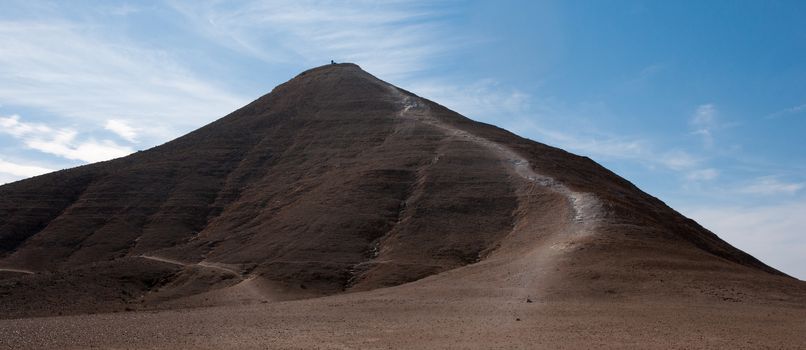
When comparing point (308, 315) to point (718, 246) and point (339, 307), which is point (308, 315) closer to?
point (339, 307)

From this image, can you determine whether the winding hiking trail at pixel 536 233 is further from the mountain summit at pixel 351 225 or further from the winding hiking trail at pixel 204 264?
the winding hiking trail at pixel 204 264

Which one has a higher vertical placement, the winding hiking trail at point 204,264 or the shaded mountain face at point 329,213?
the shaded mountain face at point 329,213

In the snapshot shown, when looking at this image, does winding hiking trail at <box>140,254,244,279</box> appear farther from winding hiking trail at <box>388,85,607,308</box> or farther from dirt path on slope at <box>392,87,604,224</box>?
dirt path on slope at <box>392,87,604,224</box>

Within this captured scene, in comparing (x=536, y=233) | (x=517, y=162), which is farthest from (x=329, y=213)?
(x=517, y=162)

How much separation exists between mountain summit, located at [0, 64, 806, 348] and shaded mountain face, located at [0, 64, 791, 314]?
0.63 ft

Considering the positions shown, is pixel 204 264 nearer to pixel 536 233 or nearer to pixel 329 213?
pixel 329 213

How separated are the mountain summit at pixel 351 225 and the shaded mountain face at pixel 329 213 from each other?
193mm

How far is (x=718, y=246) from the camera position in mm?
62094

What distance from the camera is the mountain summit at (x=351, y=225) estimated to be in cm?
4381

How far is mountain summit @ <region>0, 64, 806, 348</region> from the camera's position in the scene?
4381 centimetres

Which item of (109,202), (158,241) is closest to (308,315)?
(158,241)

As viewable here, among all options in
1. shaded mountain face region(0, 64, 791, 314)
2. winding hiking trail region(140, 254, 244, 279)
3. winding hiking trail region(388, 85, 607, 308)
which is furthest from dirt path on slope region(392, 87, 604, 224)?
winding hiking trail region(140, 254, 244, 279)

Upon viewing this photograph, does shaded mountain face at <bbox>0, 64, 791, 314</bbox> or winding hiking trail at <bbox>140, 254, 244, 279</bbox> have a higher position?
shaded mountain face at <bbox>0, 64, 791, 314</bbox>

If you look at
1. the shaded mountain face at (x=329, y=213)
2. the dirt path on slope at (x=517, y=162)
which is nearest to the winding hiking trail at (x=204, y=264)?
the shaded mountain face at (x=329, y=213)
